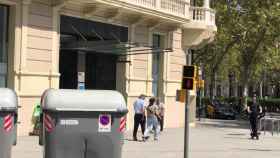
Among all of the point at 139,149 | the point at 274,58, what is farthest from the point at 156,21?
the point at 274,58

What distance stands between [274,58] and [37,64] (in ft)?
132

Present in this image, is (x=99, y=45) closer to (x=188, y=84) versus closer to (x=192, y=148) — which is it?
(x=192, y=148)

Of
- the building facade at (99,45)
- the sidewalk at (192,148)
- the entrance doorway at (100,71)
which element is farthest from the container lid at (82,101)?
the entrance doorway at (100,71)

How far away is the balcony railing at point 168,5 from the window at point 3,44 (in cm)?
531

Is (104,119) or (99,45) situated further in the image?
(99,45)

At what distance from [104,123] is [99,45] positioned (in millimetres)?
13871

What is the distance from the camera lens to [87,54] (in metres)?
25.9

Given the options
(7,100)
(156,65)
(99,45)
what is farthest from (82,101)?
(156,65)

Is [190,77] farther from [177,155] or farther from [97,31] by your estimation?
[97,31]

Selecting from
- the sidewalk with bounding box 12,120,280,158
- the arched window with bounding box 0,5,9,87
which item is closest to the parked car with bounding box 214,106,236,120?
the sidewalk with bounding box 12,120,280,158

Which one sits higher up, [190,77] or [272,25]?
[272,25]

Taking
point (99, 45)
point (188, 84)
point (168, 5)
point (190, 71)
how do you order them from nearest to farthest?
point (188, 84) < point (190, 71) < point (99, 45) < point (168, 5)

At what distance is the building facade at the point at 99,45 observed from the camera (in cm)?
2056

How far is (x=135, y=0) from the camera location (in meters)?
25.0
